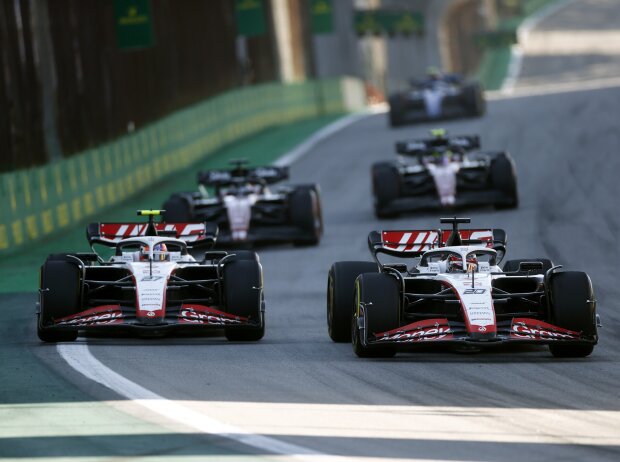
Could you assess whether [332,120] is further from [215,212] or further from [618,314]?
[618,314]

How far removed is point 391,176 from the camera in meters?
27.0

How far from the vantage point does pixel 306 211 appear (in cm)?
2409

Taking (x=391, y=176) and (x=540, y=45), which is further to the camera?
(x=540, y=45)

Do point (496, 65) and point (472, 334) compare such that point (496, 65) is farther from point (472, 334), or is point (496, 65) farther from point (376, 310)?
point (472, 334)

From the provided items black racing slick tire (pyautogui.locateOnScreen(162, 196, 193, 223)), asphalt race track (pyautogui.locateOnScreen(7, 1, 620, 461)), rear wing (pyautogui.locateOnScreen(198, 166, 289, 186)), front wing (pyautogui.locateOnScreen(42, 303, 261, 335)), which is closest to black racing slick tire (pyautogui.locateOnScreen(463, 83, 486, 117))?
asphalt race track (pyautogui.locateOnScreen(7, 1, 620, 461))

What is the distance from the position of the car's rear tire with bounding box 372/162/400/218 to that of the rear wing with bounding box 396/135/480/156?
41 cm

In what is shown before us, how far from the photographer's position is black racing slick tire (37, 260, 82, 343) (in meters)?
14.5

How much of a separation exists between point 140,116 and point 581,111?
39.0ft

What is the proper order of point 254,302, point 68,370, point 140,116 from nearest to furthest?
point 68,370 < point 254,302 < point 140,116

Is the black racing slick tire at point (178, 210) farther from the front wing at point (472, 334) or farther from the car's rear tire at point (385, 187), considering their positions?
the front wing at point (472, 334)

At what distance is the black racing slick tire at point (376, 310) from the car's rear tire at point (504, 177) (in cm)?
1331

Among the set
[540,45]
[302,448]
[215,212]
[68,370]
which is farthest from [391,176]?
[540,45]

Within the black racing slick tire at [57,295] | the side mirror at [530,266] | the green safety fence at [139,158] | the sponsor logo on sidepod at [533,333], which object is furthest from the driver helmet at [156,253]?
the green safety fence at [139,158]

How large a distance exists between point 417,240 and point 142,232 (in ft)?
10.1
